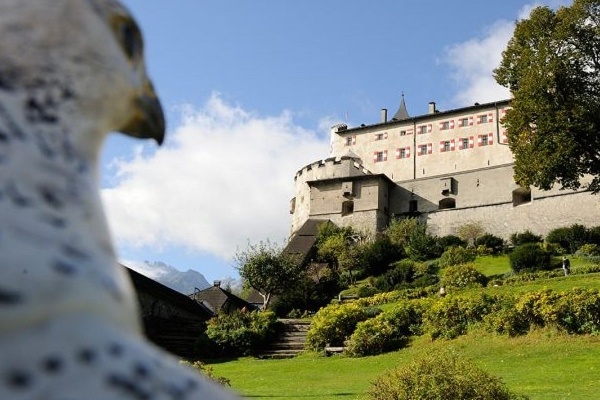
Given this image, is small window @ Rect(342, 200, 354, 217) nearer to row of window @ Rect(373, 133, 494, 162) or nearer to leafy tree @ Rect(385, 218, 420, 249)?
leafy tree @ Rect(385, 218, 420, 249)

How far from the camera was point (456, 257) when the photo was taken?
1630 inches

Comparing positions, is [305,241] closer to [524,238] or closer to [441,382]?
[524,238]

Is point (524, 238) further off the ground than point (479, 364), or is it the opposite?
point (524, 238)

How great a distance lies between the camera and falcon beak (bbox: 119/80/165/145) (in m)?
1.11

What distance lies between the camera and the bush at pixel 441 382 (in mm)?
9320

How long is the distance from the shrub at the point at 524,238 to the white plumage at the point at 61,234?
47.1 meters

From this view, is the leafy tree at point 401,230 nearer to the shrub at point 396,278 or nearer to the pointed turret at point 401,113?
the shrub at point 396,278

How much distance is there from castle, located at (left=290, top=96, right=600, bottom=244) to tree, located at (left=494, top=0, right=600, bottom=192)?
21008 mm

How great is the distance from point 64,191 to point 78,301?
143 mm

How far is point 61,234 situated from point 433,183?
55.1 meters

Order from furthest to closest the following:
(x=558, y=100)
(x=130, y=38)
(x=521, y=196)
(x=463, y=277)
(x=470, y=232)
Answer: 1. (x=521, y=196)
2. (x=470, y=232)
3. (x=463, y=277)
4. (x=558, y=100)
5. (x=130, y=38)

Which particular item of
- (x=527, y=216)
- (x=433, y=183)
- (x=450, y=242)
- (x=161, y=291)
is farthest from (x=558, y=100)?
(x=433, y=183)

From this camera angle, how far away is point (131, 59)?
1.06 m

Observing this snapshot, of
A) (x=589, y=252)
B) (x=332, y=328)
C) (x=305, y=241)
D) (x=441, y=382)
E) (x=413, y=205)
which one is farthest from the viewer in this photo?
(x=413, y=205)
